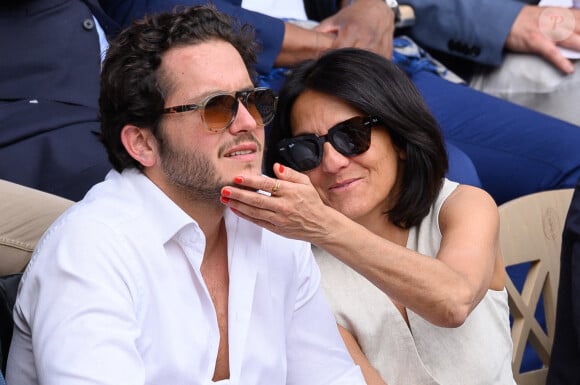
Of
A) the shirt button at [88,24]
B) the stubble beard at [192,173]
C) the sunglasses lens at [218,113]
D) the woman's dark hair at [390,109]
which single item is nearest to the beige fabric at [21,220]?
the stubble beard at [192,173]

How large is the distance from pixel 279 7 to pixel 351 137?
1.51m

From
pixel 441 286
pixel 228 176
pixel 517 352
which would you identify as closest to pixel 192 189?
pixel 228 176

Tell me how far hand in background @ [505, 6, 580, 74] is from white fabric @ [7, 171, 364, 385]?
2.12 meters

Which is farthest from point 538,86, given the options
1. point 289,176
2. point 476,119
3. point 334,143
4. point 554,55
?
point 289,176

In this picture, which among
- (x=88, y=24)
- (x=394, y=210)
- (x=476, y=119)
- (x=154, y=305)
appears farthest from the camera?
(x=476, y=119)

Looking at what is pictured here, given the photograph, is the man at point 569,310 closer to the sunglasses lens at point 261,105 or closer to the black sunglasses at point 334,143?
the black sunglasses at point 334,143

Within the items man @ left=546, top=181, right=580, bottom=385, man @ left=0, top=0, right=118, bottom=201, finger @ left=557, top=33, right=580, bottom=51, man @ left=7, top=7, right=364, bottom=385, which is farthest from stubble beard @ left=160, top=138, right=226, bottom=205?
finger @ left=557, top=33, right=580, bottom=51

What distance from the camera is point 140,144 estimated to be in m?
2.17

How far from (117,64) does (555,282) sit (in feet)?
5.26

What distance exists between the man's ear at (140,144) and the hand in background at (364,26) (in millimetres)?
1652

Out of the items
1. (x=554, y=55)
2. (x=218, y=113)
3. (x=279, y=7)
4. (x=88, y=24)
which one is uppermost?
(x=218, y=113)

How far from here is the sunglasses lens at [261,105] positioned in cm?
216

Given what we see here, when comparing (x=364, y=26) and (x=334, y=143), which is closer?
(x=334, y=143)

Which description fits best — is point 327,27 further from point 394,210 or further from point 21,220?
point 21,220
